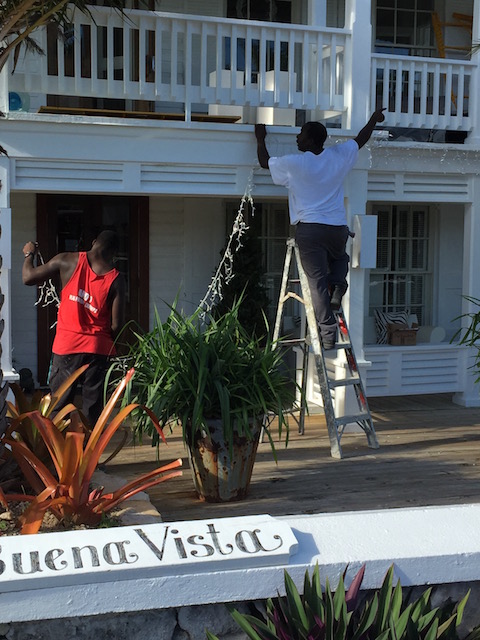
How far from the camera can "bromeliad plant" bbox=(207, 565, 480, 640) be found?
2.88 m

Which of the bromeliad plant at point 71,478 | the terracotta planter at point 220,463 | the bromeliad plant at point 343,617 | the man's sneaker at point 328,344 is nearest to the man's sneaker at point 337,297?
the man's sneaker at point 328,344

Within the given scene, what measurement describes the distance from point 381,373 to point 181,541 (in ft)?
23.3

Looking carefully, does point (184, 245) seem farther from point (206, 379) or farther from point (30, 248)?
point (206, 379)

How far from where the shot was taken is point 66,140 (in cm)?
781

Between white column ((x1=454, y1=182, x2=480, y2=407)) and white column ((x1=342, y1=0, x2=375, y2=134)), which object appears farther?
white column ((x1=454, y1=182, x2=480, y2=407))

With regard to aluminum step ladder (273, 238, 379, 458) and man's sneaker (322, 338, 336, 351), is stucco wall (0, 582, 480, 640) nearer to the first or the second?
aluminum step ladder (273, 238, 379, 458)

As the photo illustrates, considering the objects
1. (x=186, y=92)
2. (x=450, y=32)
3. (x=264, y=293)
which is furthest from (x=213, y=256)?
(x=450, y=32)

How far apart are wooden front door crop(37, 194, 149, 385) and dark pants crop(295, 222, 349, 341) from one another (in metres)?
3.52

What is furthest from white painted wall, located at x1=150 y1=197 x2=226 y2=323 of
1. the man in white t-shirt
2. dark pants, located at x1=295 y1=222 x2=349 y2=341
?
dark pants, located at x1=295 y1=222 x2=349 y2=341

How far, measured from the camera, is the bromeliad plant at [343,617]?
2.88 metres

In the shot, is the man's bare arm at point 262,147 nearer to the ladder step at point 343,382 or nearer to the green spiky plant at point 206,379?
the ladder step at point 343,382

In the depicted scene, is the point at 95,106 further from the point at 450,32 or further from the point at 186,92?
the point at 450,32

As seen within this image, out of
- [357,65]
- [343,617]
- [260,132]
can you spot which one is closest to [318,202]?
[260,132]

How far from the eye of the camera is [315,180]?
7703 millimetres
